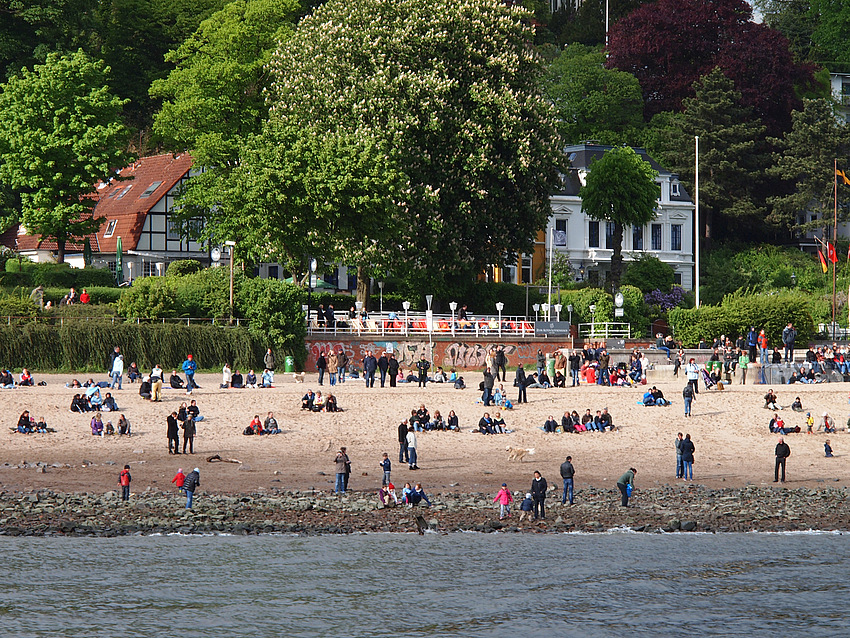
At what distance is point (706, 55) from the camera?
310ft

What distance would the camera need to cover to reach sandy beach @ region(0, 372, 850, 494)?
34.1m

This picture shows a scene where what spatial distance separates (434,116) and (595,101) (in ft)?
123

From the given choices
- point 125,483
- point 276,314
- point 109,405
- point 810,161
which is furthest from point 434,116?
point 810,161

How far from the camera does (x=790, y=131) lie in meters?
91.2

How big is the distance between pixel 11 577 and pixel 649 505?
16941mm

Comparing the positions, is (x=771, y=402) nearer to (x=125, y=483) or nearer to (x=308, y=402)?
(x=308, y=402)

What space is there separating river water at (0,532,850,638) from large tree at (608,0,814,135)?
215 ft

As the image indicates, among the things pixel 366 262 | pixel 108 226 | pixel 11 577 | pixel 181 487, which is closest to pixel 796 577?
pixel 181 487

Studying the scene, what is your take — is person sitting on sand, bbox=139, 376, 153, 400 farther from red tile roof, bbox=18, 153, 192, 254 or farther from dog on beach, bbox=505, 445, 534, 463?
red tile roof, bbox=18, 153, 192, 254

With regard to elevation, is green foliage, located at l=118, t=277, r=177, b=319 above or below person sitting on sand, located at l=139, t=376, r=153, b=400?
above

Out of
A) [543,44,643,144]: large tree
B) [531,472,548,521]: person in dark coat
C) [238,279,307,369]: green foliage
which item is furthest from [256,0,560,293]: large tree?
[543,44,643,144]: large tree

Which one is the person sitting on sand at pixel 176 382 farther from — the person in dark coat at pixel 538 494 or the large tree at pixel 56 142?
the person in dark coat at pixel 538 494

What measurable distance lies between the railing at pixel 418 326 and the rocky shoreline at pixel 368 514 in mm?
21663

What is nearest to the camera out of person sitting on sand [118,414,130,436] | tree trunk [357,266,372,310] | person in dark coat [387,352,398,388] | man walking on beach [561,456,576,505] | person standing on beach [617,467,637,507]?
man walking on beach [561,456,576,505]
